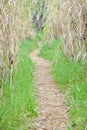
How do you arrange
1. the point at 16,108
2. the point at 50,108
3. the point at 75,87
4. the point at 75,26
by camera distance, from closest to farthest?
the point at 16,108
the point at 50,108
the point at 75,87
the point at 75,26

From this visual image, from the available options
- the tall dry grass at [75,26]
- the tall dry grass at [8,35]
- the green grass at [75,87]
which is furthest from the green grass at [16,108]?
the tall dry grass at [75,26]

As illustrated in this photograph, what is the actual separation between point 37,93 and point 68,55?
2.38 m

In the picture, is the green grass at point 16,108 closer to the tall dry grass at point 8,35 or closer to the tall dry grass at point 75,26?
Result: the tall dry grass at point 8,35

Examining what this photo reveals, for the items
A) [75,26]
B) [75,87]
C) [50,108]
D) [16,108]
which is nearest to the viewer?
[16,108]

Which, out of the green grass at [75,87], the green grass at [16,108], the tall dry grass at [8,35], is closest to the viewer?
the green grass at [16,108]

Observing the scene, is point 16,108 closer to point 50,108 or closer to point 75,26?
point 50,108

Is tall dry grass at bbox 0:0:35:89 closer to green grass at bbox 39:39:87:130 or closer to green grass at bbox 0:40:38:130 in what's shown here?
green grass at bbox 0:40:38:130

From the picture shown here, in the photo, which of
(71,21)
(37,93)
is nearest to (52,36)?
(71,21)

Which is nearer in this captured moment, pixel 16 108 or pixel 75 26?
pixel 16 108

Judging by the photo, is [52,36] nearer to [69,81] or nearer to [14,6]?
[69,81]

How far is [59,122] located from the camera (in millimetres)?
4613

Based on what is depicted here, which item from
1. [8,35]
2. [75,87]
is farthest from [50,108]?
[8,35]

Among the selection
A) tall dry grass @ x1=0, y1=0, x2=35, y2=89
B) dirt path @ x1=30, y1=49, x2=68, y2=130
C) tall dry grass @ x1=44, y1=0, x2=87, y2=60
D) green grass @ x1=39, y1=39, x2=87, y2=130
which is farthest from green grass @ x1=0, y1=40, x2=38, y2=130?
tall dry grass @ x1=44, y1=0, x2=87, y2=60

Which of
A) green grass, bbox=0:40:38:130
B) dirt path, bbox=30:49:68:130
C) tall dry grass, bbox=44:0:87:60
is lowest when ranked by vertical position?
dirt path, bbox=30:49:68:130
